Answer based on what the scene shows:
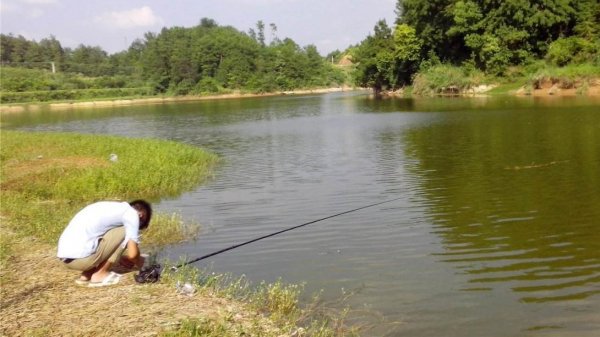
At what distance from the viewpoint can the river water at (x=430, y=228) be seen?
658 cm

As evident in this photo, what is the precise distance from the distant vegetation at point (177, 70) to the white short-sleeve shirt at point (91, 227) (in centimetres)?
10436

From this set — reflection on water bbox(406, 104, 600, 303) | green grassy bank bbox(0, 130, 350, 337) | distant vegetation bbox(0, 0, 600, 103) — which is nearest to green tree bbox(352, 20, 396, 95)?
distant vegetation bbox(0, 0, 600, 103)

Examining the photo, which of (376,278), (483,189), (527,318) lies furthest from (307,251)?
(483,189)

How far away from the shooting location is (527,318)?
244 inches

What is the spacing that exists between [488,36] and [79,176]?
159 feet

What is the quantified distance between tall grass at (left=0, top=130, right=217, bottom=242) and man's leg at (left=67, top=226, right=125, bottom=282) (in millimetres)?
3042

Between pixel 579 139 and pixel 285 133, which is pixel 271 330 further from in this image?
pixel 285 133

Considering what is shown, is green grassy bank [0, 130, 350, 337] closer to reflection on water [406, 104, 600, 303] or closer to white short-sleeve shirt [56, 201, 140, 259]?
white short-sleeve shirt [56, 201, 140, 259]

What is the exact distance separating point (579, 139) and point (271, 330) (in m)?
18.0

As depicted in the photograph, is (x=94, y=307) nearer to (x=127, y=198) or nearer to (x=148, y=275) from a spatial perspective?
(x=148, y=275)

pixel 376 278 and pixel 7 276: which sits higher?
pixel 7 276

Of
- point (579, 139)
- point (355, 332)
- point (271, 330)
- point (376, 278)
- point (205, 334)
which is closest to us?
point (205, 334)

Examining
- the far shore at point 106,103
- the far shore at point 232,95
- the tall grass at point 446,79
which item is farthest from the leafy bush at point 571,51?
the far shore at point 106,103

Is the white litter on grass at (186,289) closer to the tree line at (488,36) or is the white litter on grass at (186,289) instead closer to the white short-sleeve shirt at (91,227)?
the white short-sleeve shirt at (91,227)
